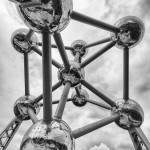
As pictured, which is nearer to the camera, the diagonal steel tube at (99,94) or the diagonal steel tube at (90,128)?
the diagonal steel tube at (90,128)

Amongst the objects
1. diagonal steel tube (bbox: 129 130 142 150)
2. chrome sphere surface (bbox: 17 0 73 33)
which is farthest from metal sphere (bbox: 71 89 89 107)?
chrome sphere surface (bbox: 17 0 73 33)

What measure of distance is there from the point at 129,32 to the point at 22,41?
3098mm

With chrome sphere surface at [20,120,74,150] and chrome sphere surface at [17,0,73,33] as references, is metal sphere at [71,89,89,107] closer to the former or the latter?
chrome sphere surface at [20,120,74,150]

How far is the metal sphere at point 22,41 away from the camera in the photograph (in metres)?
8.23

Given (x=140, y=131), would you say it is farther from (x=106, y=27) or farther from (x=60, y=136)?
(x=60, y=136)

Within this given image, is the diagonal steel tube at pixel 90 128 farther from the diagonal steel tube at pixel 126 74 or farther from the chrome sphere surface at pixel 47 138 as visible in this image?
the diagonal steel tube at pixel 126 74

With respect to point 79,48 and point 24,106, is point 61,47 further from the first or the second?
point 79,48

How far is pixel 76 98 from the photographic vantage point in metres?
9.88

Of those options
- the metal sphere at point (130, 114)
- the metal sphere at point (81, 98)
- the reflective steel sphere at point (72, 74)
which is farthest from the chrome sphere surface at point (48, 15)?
the metal sphere at point (81, 98)

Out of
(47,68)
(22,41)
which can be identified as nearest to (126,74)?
(22,41)

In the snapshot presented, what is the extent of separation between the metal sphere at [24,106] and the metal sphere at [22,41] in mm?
1381

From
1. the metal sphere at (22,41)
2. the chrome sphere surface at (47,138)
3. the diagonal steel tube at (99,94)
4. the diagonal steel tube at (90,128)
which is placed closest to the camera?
the chrome sphere surface at (47,138)

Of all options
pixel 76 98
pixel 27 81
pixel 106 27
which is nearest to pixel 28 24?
pixel 106 27

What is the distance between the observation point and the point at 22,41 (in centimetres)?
836
